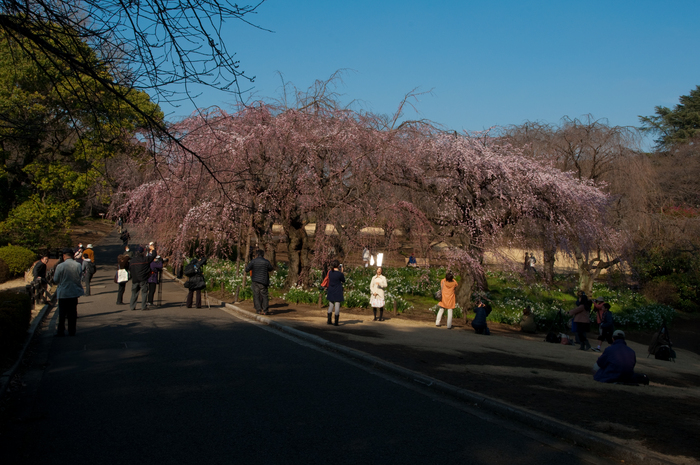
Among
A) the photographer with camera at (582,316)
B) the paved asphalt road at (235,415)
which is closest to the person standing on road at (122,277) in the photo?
the paved asphalt road at (235,415)

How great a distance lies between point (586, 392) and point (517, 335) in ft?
32.9

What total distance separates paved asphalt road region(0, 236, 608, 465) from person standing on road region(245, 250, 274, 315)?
486cm

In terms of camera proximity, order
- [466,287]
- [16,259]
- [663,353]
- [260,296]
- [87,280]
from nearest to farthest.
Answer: [663,353], [260,296], [87,280], [466,287], [16,259]

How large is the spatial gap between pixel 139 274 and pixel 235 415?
407 inches

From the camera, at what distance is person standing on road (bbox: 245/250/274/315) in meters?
14.6

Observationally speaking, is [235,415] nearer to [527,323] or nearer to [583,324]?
[583,324]

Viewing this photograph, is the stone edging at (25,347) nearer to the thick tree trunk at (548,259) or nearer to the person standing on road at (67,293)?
the person standing on road at (67,293)

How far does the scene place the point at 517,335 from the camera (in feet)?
56.6

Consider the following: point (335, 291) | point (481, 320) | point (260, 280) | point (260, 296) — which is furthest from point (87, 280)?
point (481, 320)

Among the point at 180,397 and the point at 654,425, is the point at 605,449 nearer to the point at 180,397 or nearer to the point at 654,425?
the point at 654,425

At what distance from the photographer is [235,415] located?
584 cm

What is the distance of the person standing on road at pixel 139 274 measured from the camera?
591 inches

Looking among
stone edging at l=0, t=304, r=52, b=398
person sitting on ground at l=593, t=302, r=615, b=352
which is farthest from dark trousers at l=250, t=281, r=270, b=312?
person sitting on ground at l=593, t=302, r=615, b=352

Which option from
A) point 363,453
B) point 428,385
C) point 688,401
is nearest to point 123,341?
point 428,385
